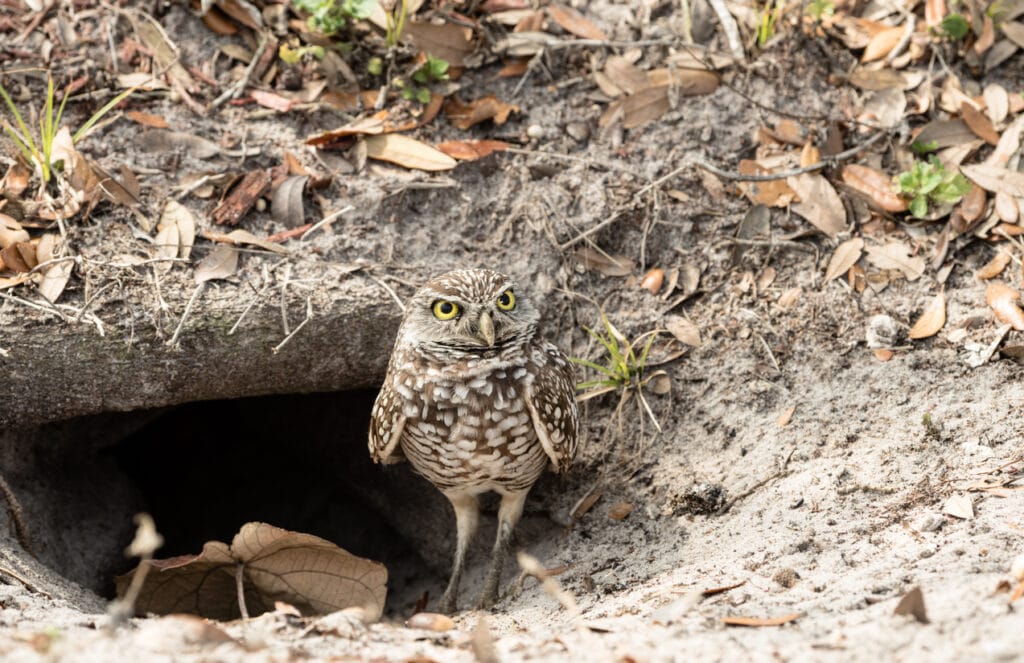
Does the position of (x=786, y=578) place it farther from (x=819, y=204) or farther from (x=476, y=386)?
(x=819, y=204)

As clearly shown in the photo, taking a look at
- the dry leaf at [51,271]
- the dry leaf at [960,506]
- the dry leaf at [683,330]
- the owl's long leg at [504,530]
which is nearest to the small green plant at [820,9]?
the dry leaf at [683,330]

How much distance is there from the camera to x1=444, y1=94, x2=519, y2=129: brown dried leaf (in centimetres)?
464

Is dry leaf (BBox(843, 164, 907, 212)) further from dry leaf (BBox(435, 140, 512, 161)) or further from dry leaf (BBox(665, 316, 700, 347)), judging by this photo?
dry leaf (BBox(435, 140, 512, 161))

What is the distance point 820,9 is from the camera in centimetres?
451

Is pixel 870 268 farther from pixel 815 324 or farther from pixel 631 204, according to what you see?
pixel 631 204

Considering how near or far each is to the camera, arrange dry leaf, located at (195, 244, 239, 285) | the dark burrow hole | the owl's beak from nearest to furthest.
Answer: the owl's beak, dry leaf, located at (195, 244, 239, 285), the dark burrow hole

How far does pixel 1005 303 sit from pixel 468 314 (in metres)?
2.25

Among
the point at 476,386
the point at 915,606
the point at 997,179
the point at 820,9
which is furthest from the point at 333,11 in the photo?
the point at 915,606

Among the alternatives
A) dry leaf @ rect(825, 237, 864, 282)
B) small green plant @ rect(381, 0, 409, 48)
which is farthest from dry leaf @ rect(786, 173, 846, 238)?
small green plant @ rect(381, 0, 409, 48)

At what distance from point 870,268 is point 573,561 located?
1.87m

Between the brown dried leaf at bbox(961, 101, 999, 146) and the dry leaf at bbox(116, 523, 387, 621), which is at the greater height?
the brown dried leaf at bbox(961, 101, 999, 146)

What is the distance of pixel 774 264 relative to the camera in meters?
4.34

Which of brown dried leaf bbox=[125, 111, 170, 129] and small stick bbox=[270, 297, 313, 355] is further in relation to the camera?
brown dried leaf bbox=[125, 111, 170, 129]

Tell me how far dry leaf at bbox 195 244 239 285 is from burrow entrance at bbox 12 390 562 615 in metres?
1.23
